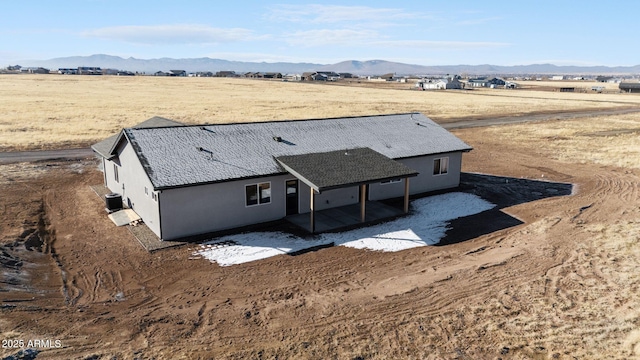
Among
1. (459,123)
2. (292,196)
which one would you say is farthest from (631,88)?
(292,196)

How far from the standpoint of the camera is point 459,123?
60.2 metres

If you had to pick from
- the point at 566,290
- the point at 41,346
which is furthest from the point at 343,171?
the point at 41,346

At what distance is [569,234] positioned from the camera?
20844 mm

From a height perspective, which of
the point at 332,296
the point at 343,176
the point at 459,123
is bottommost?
the point at 332,296

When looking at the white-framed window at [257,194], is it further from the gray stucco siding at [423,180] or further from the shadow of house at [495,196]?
the shadow of house at [495,196]

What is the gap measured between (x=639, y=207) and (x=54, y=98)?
86.6 metres

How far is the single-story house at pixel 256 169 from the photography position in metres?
20.0

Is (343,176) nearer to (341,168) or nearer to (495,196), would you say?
(341,168)

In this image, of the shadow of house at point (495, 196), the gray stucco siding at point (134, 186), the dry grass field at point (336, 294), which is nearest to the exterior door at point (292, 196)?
the dry grass field at point (336, 294)

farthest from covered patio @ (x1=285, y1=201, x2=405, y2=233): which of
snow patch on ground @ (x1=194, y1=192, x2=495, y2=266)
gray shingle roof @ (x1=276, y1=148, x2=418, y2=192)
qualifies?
gray shingle roof @ (x1=276, y1=148, x2=418, y2=192)

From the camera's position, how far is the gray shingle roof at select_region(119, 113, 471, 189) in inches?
800

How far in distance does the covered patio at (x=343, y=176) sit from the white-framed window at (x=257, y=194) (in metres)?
1.36

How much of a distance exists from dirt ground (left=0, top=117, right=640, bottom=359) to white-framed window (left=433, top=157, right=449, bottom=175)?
602 cm

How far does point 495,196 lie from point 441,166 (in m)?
3.67
